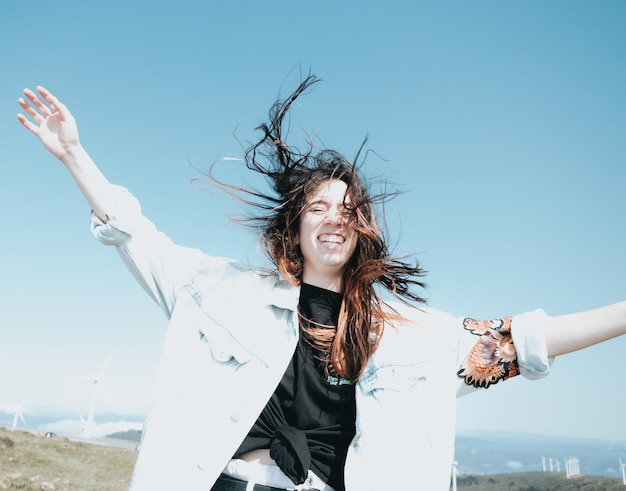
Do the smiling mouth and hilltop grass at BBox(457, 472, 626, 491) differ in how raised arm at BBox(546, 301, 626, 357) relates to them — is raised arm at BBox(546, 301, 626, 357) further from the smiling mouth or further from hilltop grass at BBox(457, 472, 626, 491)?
hilltop grass at BBox(457, 472, 626, 491)

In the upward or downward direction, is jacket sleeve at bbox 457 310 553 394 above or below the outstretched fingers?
below

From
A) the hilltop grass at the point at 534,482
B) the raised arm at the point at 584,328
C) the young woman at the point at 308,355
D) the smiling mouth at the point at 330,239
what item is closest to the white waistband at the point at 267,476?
the young woman at the point at 308,355

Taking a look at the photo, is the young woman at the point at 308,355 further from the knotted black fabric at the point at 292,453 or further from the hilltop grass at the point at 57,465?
the hilltop grass at the point at 57,465

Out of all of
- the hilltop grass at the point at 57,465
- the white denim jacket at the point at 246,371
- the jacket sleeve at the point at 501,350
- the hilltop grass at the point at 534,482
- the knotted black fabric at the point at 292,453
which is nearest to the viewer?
the knotted black fabric at the point at 292,453

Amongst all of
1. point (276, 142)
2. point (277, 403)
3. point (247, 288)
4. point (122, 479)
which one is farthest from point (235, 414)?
point (122, 479)

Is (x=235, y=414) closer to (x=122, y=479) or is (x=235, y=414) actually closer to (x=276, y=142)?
(x=276, y=142)

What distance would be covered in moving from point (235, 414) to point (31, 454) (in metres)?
13.8

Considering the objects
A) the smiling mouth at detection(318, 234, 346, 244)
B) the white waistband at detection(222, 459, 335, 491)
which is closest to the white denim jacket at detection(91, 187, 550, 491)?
the white waistband at detection(222, 459, 335, 491)

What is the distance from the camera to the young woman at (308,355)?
9.81ft

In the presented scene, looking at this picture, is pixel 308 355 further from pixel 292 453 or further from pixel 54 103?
pixel 54 103

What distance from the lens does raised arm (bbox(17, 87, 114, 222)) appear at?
125 inches

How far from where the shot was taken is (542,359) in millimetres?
3135

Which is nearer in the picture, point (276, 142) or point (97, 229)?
point (97, 229)

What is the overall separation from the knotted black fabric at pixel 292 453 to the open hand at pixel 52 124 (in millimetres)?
2048
